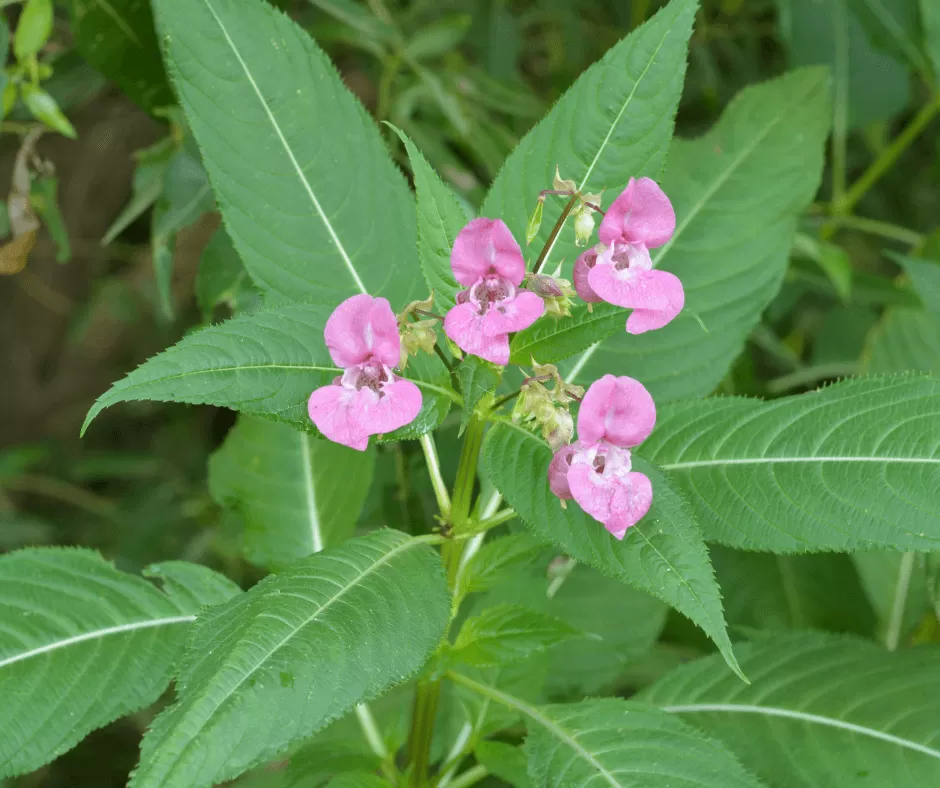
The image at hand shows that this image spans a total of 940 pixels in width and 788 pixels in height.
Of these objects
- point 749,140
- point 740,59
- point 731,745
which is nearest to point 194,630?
point 731,745

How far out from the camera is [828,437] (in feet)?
3.77

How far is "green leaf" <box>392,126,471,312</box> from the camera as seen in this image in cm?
109

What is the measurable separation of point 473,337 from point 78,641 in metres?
0.79

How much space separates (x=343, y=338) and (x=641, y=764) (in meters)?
0.67

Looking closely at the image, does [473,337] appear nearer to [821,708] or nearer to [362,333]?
[362,333]

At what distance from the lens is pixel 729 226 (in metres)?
1.61

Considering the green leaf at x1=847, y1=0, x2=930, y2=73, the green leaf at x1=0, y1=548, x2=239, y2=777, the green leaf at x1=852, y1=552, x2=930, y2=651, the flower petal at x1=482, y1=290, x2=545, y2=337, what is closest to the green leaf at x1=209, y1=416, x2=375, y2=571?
the green leaf at x1=0, y1=548, x2=239, y2=777

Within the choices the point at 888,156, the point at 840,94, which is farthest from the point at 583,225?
the point at 840,94

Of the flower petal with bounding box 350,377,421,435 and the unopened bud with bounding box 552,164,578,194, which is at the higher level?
the unopened bud with bounding box 552,164,578,194

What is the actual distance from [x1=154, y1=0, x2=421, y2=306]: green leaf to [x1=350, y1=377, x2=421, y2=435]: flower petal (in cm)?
Answer: 31

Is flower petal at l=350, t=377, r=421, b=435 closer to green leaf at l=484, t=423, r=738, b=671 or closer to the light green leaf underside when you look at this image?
green leaf at l=484, t=423, r=738, b=671

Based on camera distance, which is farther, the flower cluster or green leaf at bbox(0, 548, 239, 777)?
green leaf at bbox(0, 548, 239, 777)

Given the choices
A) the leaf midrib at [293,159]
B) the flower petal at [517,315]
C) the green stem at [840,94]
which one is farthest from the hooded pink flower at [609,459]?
the green stem at [840,94]

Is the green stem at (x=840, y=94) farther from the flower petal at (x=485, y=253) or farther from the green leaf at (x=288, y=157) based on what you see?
the flower petal at (x=485, y=253)
